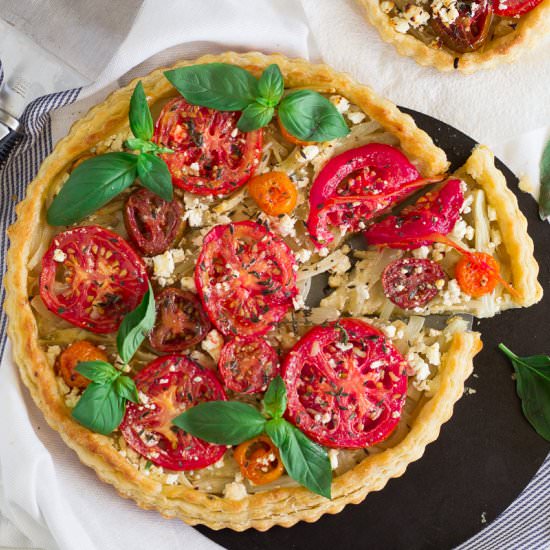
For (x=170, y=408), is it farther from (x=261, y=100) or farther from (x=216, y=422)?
(x=261, y=100)

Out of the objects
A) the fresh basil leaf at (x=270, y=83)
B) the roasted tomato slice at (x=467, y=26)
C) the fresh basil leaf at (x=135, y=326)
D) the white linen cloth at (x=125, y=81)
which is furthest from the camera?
the roasted tomato slice at (x=467, y=26)

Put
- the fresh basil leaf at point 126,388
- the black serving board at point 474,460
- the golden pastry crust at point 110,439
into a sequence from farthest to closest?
1. the black serving board at point 474,460
2. the golden pastry crust at point 110,439
3. the fresh basil leaf at point 126,388

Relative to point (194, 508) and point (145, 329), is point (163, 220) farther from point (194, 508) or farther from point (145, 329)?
point (194, 508)

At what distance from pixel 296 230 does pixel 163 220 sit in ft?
2.27

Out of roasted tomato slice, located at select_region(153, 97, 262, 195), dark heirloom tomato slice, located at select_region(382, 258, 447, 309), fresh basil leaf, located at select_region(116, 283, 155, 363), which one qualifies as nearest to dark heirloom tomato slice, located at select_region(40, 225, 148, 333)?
fresh basil leaf, located at select_region(116, 283, 155, 363)

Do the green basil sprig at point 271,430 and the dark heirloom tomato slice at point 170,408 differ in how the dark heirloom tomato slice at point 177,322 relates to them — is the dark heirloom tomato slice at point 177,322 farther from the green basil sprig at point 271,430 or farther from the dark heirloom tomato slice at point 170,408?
Answer: the green basil sprig at point 271,430

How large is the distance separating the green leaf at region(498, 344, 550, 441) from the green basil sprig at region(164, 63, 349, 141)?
165 cm

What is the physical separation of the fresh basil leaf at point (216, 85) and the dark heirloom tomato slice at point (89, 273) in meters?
0.81

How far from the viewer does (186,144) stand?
4.33 meters

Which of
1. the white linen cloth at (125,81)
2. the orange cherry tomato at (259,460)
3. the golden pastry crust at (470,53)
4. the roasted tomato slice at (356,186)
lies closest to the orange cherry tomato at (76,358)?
the white linen cloth at (125,81)

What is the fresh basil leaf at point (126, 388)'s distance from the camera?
161 inches

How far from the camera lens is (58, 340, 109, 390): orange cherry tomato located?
14.0 feet

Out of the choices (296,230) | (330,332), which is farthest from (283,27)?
(330,332)

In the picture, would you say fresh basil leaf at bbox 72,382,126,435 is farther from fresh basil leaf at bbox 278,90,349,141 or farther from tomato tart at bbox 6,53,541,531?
fresh basil leaf at bbox 278,90,349,141
